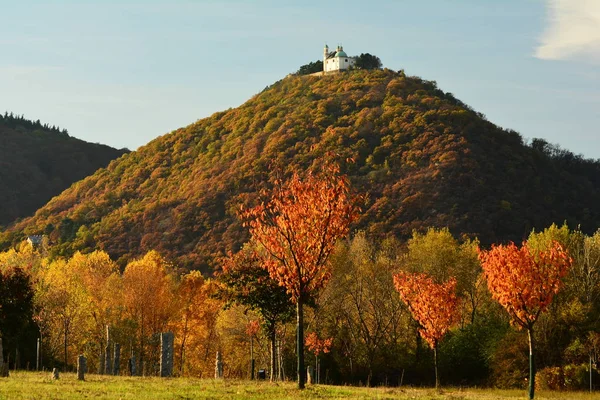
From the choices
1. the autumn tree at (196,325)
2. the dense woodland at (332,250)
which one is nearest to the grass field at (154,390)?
the dense woodland at (332,250)

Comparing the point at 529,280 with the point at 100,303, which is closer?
the point at 529,280

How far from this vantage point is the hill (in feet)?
457

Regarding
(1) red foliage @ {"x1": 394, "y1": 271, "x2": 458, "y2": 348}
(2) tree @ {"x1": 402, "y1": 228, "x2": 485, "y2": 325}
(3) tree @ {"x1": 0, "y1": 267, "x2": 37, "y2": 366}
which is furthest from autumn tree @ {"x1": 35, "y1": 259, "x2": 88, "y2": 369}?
(2) tree @ {"x1": 402, "y1": 228, "x2": 485, "y2": 325}

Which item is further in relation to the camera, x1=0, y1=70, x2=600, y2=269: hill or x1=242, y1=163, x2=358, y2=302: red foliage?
x1=0, y1=70, x2=600, y2=269: hill

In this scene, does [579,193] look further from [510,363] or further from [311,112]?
[510,363]

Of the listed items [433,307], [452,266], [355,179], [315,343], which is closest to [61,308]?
[315,343]

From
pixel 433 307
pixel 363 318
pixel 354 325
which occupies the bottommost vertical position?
pixel 354 325

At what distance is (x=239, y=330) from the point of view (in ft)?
252

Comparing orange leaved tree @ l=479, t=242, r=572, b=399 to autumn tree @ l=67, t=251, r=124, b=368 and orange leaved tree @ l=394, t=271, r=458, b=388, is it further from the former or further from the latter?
autumn tree @ l=67, t=251, r=124, b=368

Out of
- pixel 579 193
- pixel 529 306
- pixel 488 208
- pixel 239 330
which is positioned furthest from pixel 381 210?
pixel 529 306

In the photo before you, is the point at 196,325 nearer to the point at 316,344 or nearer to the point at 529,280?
the point at 316,344

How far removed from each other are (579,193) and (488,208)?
3038cm

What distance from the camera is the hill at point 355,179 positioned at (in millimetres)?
139250

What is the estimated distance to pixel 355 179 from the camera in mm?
153250
